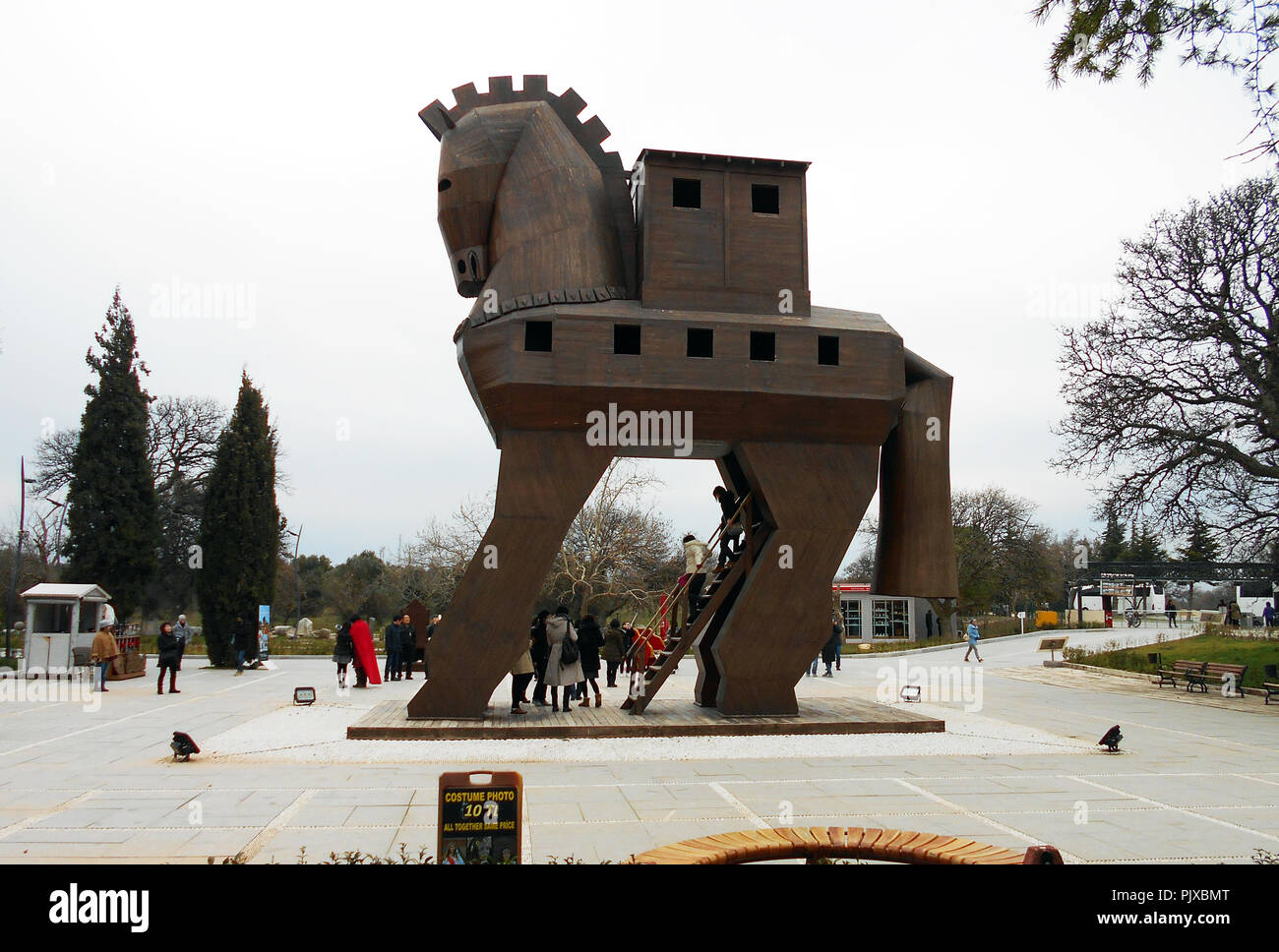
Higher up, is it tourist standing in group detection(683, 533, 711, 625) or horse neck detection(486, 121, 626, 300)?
horse neck detection(486, 121, 626, 300)

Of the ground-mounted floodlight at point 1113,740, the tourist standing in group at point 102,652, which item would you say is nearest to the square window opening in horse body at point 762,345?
the ground-mounted floodlight at point 1113,740

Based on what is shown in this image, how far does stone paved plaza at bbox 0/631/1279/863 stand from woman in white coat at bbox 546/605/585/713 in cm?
226

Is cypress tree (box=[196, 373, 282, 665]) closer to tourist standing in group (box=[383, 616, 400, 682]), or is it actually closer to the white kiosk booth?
the white kiosk booth

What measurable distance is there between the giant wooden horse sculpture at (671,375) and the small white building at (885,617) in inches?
1478

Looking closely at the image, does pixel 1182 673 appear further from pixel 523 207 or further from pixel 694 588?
pixel 523 207

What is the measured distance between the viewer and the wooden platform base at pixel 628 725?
13070 millimetres

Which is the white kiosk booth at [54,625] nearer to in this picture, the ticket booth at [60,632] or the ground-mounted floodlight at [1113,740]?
the ticket booth at [60,632]

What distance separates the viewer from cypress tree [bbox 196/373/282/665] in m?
29.2

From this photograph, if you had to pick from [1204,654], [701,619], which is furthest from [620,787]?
[1204,654]

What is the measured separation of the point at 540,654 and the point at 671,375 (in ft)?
18.0

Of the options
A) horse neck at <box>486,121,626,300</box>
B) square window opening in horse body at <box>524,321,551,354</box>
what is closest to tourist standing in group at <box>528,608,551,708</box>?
square window opening in horse body at <box>524,321,551,354</box>

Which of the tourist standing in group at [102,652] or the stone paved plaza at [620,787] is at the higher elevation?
the tourist standing in group at [102,652]
